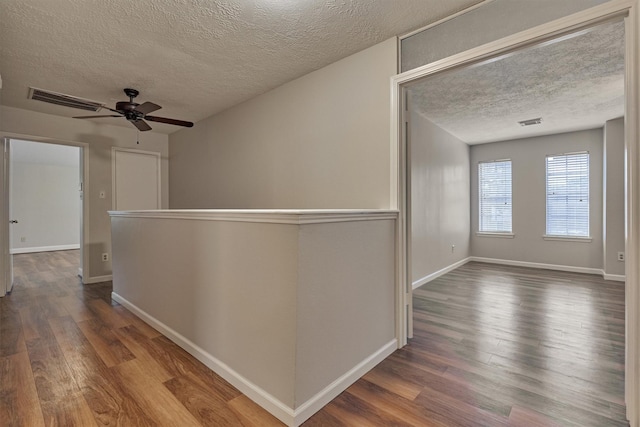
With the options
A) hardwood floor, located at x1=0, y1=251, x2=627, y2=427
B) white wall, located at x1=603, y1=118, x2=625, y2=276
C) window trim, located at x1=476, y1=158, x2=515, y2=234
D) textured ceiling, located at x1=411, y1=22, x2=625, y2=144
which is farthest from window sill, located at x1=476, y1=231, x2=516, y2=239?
hardwood floor, located at x1=0, y1=251, x2=627, y2=427

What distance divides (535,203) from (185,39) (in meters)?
5.92

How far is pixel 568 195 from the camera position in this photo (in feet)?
16.7

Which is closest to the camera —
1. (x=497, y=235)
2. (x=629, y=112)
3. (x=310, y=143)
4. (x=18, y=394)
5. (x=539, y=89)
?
(x=629, y=112)

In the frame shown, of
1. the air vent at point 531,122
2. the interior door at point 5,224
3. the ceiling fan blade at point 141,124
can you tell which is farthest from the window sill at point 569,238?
the interior door at point 5,224

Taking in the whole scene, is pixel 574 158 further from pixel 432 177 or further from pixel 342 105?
pixel 342 105

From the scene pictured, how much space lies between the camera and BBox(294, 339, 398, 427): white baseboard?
1.50 m

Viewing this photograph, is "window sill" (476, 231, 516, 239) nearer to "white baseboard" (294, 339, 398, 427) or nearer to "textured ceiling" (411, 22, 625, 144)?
"textured ceiling" (411, 22, 625, 144)

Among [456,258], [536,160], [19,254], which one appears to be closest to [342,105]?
[456,258]

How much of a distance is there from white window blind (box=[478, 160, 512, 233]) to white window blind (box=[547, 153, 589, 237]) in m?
0.62

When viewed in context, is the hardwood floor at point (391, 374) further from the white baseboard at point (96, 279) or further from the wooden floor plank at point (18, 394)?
the white baseboard at point (96, 279)

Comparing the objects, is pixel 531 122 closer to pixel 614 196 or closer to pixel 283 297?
pixel 614 196

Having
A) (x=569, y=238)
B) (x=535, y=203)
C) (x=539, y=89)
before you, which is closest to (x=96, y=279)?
(x=539, y=89)

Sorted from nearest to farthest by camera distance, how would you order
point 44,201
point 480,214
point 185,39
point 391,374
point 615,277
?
point 391,374
point 185,39
point 615,277
point 480,214
point 44,201

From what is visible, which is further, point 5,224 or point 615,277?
point 615,277
